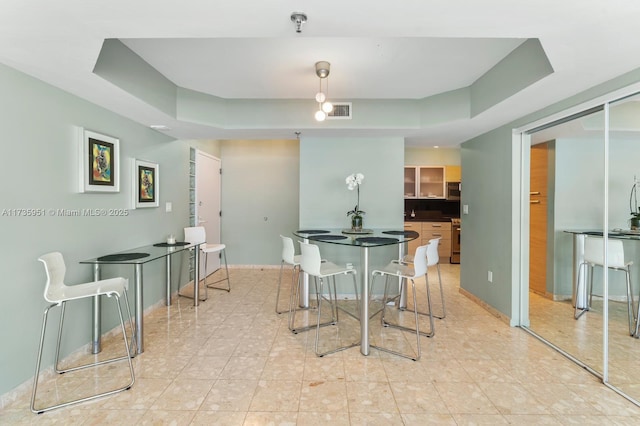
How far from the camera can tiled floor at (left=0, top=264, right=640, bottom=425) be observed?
1.85 metres

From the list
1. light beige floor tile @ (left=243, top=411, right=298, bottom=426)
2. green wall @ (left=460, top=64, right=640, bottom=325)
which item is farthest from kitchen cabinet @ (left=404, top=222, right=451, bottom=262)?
light beige floor tile @ (left=243, top=411, right=298, bottom=426)

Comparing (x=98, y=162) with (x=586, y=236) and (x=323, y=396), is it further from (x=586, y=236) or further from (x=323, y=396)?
(x=586, y=236)

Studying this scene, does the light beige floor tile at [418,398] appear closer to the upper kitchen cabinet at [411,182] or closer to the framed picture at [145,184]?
the framed picture at [145,184]

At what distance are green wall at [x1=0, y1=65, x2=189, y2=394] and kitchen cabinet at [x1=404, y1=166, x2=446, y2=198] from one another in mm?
5211

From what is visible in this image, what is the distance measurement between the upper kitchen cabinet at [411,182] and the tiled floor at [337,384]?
3707 millimetres

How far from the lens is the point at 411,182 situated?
6.53 m

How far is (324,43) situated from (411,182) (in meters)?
4.72

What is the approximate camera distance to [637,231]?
8.06 ft

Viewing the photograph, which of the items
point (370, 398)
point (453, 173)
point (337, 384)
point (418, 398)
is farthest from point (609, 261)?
point (453, 173)

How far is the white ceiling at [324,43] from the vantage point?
141cm

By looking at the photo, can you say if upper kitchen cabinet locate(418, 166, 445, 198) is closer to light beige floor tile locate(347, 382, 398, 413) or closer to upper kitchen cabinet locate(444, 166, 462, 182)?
upper kitchen cabinet locate(444, 166, 462, 182)

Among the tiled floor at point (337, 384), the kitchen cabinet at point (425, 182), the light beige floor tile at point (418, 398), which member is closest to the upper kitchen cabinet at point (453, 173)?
the kitchen cabinet at point (425, 182)

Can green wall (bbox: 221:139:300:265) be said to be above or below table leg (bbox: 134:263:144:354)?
above

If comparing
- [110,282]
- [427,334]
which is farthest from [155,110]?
[427,334]
